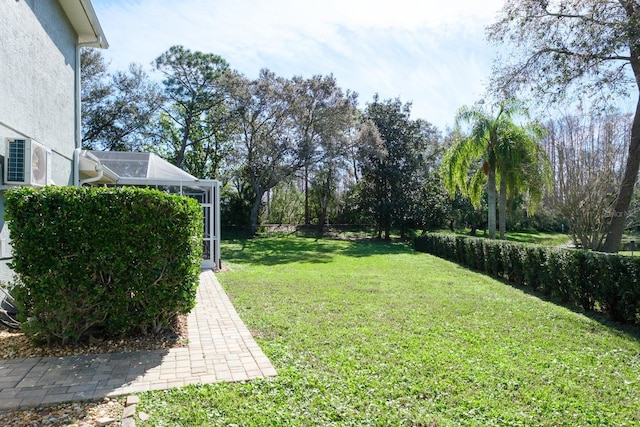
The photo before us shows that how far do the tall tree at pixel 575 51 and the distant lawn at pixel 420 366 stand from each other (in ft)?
16.0

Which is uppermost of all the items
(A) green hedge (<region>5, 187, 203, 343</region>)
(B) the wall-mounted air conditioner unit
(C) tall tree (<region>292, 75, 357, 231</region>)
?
(C) tall tree (<region>292, 75, 357, 231</region>)

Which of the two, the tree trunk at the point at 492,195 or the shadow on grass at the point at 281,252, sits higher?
the tree trunk at the point at 492,195

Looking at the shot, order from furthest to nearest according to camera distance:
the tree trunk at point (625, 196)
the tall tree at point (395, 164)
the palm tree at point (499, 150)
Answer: the tall tree at point (395, 164) → the palm tree at point (499, 150) → the tree trunk at point (625, 196)

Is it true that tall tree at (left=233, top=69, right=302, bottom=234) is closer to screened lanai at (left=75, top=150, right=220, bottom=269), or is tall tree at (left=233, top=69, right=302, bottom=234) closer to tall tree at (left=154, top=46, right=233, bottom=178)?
tall tree at (left=154, top=46, right=233, bottom=178)

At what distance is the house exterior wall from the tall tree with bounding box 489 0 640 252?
30.8 feet

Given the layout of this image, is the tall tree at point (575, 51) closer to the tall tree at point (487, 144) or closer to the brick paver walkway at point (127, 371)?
the tall tree at point (487, 144)

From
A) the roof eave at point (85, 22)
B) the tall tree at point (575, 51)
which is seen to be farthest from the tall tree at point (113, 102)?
the tall tree at point (575, 51)

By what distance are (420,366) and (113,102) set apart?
987 inches

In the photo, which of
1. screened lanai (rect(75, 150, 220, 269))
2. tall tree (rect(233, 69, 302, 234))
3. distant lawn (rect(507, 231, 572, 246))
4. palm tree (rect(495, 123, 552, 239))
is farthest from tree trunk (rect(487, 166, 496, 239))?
tall tree (rect(233, 69, 302, 234))

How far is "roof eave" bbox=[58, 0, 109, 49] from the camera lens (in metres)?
6.57

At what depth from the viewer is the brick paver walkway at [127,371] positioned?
10.6 ft

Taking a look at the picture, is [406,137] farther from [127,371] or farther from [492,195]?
[127,371]

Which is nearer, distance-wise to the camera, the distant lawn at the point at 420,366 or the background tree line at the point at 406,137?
the distant lawn at the point at 420,366

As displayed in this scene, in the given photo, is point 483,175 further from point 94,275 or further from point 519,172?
point 94,275
